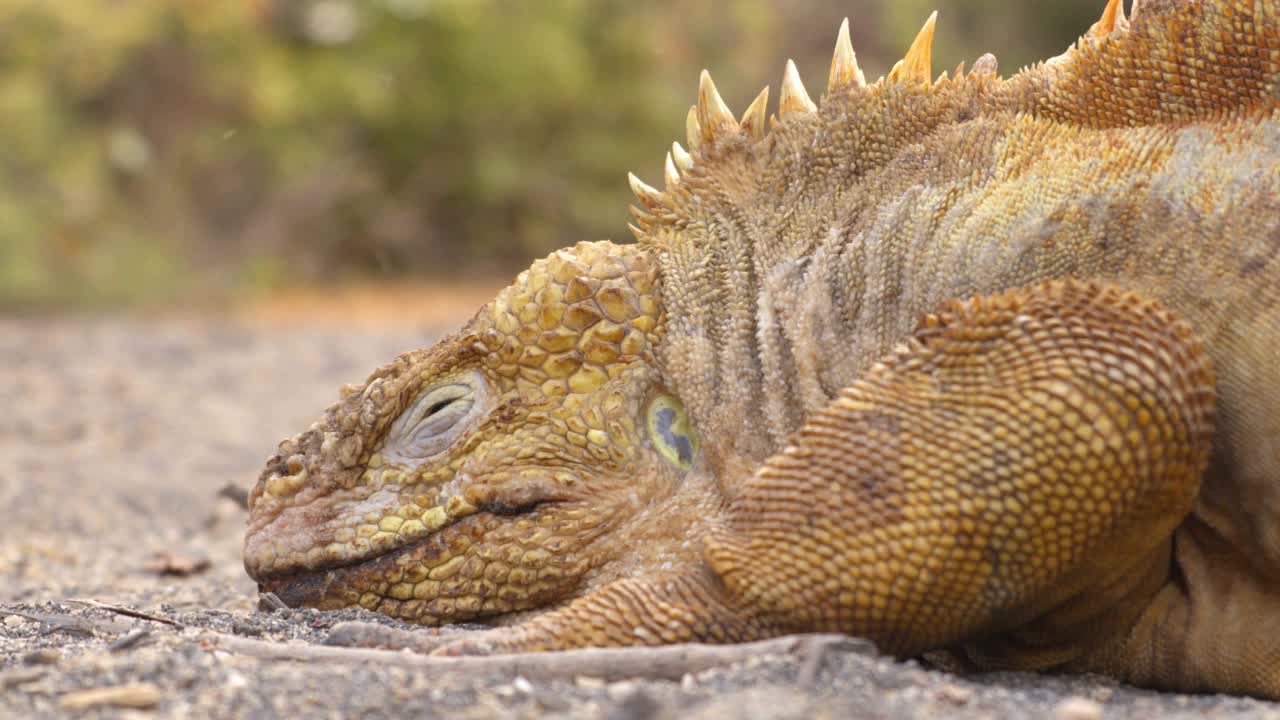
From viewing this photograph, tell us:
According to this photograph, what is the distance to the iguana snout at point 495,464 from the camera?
196 inches

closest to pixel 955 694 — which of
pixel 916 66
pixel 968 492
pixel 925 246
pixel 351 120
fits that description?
pixel 968 492

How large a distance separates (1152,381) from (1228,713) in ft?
2.81

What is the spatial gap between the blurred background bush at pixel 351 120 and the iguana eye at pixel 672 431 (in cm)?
1780

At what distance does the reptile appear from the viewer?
4129 millimetres

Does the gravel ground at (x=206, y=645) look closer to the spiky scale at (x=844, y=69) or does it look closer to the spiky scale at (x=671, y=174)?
the spiky scale at (x=671, y=174)

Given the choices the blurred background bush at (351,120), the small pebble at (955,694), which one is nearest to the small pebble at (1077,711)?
the small pebble at (955,694)

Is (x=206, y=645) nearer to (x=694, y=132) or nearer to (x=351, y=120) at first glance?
(x=694, y=132)

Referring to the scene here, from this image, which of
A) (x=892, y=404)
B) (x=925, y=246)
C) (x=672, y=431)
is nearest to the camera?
(x=892, y=404)

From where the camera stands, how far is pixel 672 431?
5.02 m

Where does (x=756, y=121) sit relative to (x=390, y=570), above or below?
above

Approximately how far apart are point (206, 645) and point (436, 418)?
113 cm

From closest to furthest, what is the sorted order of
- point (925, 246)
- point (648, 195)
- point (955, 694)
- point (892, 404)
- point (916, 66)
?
1. point (955, 694)
2. point (892, 404)
3. point (925, 246)
4. point (916, 66)
5. point (648, 195)

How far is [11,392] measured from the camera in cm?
1457

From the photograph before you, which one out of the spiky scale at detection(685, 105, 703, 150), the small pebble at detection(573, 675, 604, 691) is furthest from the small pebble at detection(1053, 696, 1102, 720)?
the spiky scale at detection(685, 105, 703, 150)
